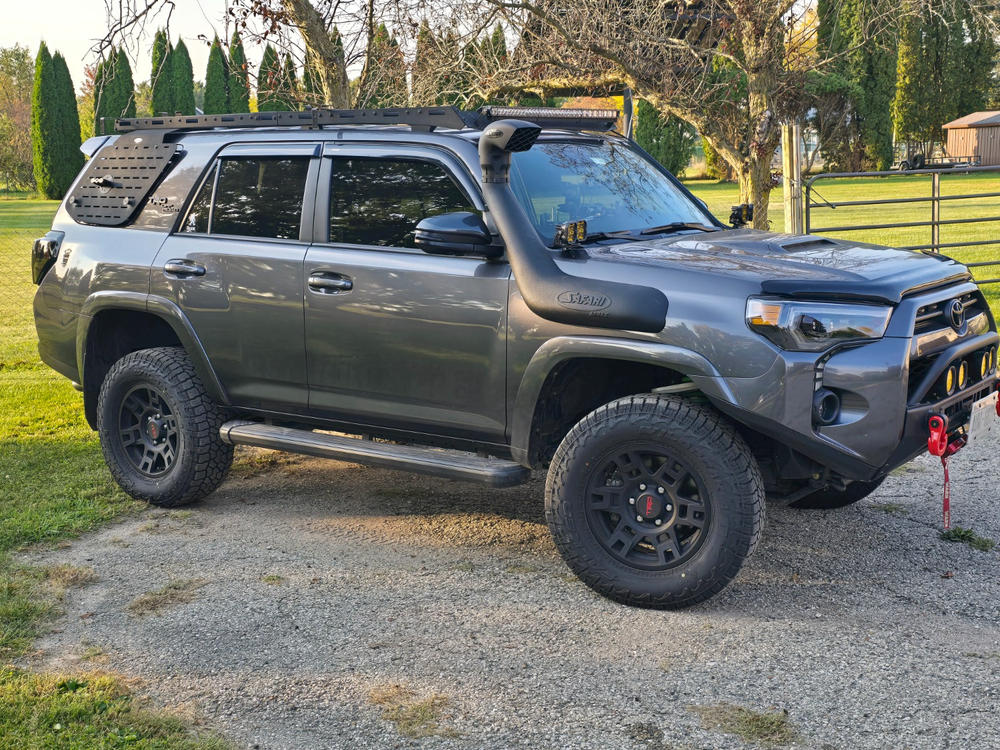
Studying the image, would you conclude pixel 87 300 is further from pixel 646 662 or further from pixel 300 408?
pixel 646 662

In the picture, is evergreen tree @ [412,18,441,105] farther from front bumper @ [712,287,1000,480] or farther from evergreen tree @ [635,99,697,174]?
evergreen tree @ [635,99,697,174]

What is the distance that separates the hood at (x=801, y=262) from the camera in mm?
4234

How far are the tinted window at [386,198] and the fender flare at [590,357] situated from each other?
86 cm

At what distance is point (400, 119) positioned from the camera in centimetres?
541

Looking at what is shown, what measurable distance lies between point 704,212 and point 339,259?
1.97 metres

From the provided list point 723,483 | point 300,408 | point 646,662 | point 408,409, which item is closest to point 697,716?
point 646,662

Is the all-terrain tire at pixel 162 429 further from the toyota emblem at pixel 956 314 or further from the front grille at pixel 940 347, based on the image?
the toyota emblem at pixel 956 314

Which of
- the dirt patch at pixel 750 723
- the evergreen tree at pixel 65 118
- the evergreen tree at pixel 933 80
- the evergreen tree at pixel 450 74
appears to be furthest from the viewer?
the evergreen tree at pixel 933 80

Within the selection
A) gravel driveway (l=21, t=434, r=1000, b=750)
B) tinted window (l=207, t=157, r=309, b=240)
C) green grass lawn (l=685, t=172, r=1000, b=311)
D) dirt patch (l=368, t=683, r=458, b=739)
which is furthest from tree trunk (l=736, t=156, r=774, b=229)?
dirt patch (l=368, t=683, r=458, b=739)

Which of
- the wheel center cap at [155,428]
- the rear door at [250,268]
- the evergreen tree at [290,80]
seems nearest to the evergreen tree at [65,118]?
the evergreen tree at [290,80]

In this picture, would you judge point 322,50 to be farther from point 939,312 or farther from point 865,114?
point 865,114

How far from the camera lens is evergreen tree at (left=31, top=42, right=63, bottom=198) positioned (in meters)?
44.3

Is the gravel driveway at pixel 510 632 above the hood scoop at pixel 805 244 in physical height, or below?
below

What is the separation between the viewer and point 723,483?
432 cm
